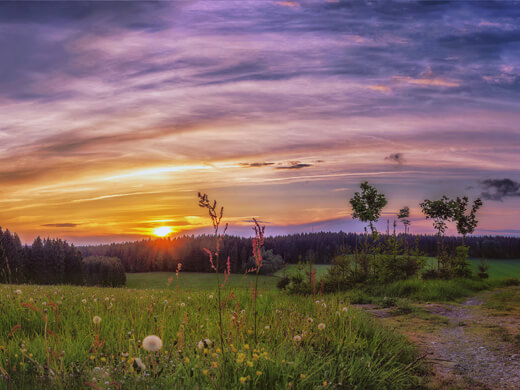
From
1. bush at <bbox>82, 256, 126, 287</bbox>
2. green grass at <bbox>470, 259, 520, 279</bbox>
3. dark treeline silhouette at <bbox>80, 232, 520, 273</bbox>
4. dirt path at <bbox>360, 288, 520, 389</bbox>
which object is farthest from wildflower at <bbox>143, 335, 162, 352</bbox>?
bush at <bbox>82, 256, 126, 287</bbox>

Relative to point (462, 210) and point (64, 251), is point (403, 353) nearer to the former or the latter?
point (462, 210)

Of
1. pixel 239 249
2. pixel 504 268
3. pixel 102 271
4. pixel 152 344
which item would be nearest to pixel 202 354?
pixel 152 344

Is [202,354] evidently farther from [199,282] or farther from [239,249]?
[239,249]

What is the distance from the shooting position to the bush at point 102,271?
51.5 m

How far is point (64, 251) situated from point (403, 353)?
186 feet

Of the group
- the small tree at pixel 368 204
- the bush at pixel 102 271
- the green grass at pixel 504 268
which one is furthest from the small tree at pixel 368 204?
the bush at pixel 102 271

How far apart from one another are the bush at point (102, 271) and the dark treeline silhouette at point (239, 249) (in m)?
7.45

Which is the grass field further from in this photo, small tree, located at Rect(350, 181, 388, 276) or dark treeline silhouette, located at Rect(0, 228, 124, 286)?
dark treeline silhouette, located at Rect(0, 228, 124, 286)

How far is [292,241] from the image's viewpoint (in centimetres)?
4775

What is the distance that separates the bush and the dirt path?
4650 centimetres

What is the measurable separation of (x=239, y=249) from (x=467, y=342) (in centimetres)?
4945

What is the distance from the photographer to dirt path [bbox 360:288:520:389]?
5.21m

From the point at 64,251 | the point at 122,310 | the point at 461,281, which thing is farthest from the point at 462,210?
the point at 64,251

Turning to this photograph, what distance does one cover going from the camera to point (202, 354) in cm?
427
